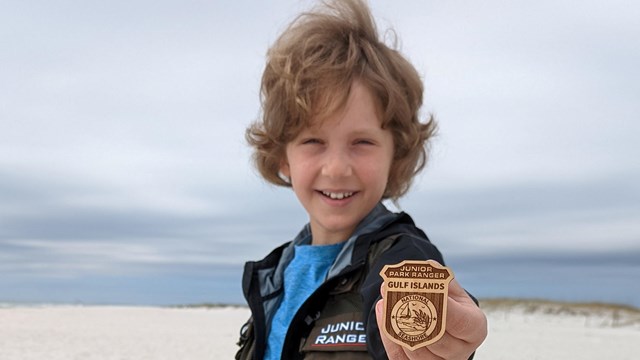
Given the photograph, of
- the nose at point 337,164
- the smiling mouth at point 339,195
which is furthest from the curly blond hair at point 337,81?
the smiling mouth at point 339,195

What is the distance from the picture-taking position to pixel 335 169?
2250 millimetres

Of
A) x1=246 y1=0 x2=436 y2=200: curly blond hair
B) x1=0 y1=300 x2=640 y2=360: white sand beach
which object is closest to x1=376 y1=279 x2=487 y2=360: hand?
x1=246 y1=0 x2=436 y2=200: curly blond hair

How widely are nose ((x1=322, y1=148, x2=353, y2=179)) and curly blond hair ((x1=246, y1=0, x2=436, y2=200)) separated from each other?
132 millimetres

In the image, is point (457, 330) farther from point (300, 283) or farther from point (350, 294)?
point (300, 283)

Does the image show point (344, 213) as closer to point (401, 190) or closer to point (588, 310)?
point (401, 190)

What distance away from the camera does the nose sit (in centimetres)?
223

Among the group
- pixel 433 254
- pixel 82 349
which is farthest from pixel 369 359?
pixel 82 349

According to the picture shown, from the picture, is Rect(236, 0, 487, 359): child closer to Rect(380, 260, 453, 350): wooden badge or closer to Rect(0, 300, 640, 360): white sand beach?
Rect(380, 260, 453, 350): wooden badge

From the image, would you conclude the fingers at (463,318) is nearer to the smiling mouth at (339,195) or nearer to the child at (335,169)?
the child at (335,169)

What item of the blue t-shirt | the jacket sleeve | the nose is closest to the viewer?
the jacket sleeve

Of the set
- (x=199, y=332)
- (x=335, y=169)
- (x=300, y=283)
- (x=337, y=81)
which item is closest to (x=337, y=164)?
(x=335, y=169)

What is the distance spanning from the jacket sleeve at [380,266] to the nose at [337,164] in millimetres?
330

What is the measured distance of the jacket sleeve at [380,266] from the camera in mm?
1691

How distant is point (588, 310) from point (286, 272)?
64.3ft
